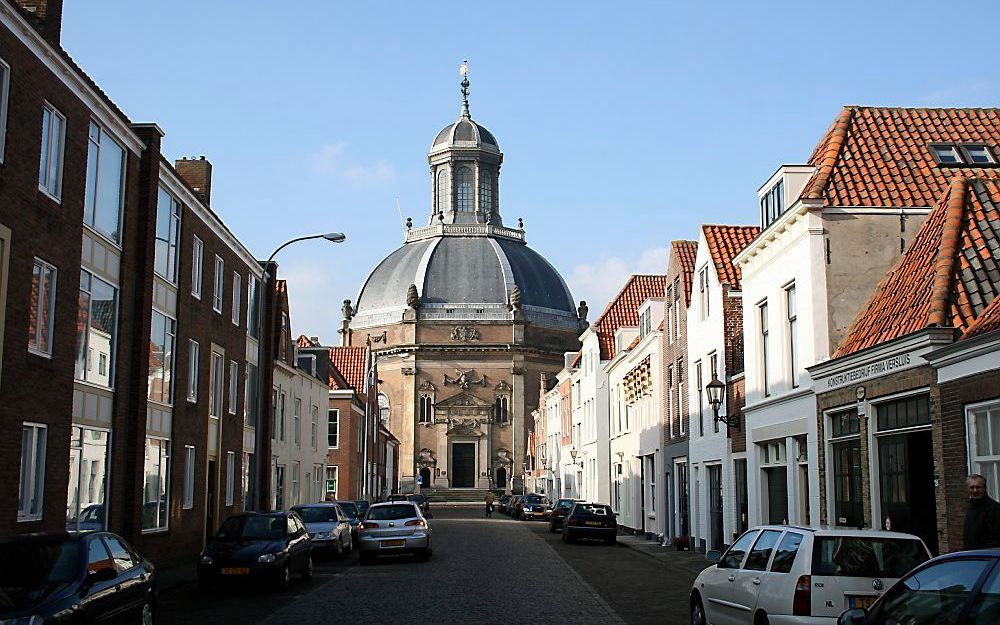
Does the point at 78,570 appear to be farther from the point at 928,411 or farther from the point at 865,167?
the point at 865,167

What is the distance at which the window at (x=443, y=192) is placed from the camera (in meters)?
126

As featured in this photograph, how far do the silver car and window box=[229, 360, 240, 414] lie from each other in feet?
24.1

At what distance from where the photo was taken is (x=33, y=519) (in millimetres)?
17734

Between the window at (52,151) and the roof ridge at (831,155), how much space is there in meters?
13.4

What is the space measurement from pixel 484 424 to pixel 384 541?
3399 inches

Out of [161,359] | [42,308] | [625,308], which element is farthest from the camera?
[625,308]

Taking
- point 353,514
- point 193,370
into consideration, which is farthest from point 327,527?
point 353,514

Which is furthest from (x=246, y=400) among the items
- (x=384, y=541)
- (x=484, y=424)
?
(x=484, y=424)

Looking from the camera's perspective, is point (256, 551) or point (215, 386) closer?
point (256, 551)

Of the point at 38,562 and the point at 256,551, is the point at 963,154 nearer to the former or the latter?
the point at 256,551

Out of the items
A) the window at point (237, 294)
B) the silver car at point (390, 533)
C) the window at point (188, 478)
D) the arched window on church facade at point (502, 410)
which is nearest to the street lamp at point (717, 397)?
the silver car at point (390, 533)

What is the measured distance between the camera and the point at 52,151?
18.6m

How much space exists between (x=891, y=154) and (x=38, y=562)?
58.1 ft

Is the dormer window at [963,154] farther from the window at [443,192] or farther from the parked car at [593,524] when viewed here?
the window at [443,192]
